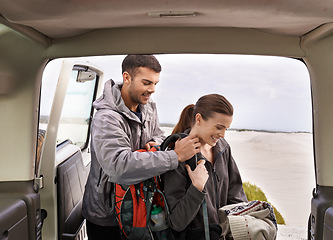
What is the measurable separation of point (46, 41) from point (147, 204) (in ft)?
3.23

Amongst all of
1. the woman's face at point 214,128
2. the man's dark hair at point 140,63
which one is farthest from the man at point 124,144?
the woman's face at point 214,128

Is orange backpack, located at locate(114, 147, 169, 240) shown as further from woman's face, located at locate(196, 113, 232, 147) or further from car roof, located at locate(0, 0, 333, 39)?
car roof, located at locate(0, 0, 333, 39)

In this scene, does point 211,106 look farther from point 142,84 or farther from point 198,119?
point 142,84

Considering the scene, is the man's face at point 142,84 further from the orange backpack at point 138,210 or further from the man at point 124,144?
the orange backpack at point 138,210

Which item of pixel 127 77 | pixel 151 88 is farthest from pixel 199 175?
pixel 127 77

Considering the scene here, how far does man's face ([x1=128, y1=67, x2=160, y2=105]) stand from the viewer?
83.2 inches

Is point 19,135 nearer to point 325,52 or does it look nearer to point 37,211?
point 37,211

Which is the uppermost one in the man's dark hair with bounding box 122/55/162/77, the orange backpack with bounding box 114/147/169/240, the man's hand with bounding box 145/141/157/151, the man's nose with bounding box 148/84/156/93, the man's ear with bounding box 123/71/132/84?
the man's dark hair with bounding box 122/55/162/77

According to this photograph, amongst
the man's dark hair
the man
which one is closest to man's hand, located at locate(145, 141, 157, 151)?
the man

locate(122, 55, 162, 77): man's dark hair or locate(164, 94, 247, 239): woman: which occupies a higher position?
locate(122, 55, 162, 77): man's dark hair

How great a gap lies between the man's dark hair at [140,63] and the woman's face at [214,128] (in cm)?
43

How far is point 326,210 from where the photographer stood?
1.69 metres

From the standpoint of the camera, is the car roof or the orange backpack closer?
the car roof

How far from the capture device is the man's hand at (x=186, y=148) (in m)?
1.93
